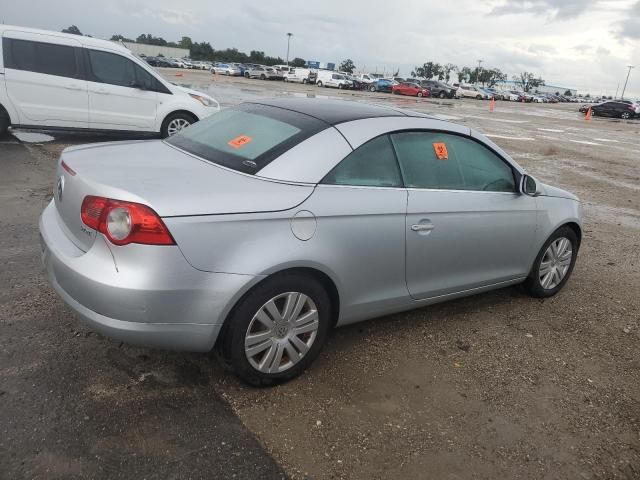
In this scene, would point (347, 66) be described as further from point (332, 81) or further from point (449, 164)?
point (449, 164)

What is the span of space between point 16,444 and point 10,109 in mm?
7792

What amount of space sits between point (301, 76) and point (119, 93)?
4826 cm

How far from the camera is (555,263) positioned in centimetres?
459

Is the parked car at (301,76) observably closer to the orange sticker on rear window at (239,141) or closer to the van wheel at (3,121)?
the van wheel at (3,121)

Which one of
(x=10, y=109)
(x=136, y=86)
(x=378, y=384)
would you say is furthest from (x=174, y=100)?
(x=378, y=384)

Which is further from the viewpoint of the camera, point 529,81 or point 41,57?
point 529,81

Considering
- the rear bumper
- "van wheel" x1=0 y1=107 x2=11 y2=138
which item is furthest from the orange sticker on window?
"van wheel" x1=0 y1=107 x2=11 y2=138

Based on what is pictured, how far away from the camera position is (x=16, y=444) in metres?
2.41

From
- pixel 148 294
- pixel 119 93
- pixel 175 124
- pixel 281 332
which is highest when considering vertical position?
pixel 119 93

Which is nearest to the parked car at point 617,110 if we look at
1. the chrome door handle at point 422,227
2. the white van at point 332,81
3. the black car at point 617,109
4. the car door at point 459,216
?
the black car at point 617,109

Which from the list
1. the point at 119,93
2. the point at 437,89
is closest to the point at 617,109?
the point at 437,89

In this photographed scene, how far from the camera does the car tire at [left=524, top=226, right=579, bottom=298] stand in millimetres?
4449

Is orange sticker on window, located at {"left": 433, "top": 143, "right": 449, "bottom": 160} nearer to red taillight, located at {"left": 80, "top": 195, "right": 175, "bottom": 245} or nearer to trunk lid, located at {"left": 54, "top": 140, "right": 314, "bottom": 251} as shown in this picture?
trunk lid, located at {"left": 54, "top": 140, "right": 314, "bottom": 251}

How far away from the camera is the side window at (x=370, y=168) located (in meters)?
3.09
